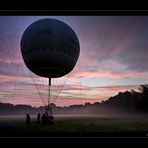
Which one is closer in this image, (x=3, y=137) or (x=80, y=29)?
(x=3, y=137)

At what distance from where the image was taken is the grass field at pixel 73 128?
3.88 meters

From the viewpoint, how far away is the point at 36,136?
387cm

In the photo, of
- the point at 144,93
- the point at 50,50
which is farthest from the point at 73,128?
the point at 50,50

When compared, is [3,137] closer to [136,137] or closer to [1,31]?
[1,31]

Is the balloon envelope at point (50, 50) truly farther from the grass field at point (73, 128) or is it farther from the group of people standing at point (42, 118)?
the grass field at point (73, 128)

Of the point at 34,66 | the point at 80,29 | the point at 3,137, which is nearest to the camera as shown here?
the point at 3,137

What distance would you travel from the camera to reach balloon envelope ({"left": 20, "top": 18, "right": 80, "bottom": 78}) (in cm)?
448

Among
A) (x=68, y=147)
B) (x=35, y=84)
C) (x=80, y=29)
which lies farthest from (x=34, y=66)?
(x=68, y=147)

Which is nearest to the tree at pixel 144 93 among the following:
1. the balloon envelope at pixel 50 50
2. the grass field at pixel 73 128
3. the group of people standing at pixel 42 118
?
the grass field at pixel 73 128

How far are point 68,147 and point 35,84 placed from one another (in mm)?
1142

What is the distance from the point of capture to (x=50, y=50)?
4801 millimetres

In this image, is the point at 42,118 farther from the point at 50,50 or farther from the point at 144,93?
the point at 144,93

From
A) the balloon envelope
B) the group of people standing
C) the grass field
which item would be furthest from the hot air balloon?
the grass field

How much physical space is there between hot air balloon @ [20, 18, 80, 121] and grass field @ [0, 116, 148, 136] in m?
0.60
